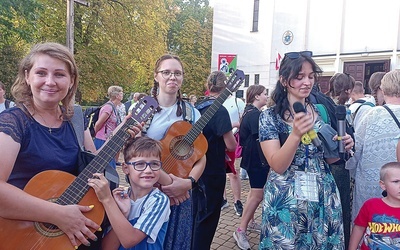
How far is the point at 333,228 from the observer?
7.57 feet

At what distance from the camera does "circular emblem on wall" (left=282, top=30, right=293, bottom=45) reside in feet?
59.8

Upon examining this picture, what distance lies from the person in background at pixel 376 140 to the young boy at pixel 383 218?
0.26m

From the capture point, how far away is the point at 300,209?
2250 millimetres

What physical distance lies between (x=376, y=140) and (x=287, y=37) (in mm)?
16610

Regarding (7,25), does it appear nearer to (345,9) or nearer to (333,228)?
(333,228)

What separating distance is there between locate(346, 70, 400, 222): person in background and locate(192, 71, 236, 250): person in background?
120 centimetres

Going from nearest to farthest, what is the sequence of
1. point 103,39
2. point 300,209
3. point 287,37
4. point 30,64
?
1. point 30,64
2. point 300,209
3. point 103,39
4. point 287,37

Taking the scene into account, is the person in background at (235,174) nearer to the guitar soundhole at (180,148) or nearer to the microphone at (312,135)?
the guitar soundhole at (180,148)

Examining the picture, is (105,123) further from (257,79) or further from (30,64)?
(257,79)

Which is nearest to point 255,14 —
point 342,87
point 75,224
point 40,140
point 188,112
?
point 342,87

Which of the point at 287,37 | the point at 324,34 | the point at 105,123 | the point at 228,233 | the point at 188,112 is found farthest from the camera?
the point at 287,37

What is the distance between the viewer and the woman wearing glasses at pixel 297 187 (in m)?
2.25

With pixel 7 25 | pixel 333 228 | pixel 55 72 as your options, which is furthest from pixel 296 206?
pixel 7 25

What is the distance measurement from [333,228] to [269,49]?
19522mm
